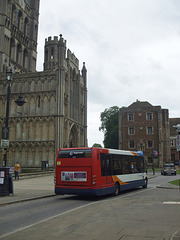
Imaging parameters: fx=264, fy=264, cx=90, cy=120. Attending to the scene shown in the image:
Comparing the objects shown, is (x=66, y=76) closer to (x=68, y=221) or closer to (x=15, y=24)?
(x=15, y=24)

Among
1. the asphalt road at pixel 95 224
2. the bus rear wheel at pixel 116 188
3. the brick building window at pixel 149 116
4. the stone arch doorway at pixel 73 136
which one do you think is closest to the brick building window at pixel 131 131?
the brick building window at pixel 149 116

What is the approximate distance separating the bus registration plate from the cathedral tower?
116ft

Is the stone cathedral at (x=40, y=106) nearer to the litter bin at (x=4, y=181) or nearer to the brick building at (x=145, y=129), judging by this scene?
the brick building at (x=145, y=129)

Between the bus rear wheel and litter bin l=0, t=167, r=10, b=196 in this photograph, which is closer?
litter bin l=0, t=167, r=10, b=196

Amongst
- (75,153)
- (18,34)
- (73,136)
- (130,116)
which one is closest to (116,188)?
(75,153)

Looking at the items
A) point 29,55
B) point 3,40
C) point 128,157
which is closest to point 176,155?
point 29,55

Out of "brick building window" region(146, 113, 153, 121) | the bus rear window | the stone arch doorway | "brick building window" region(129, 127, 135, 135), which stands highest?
"brick building window" region(146, 113, 153, 121)

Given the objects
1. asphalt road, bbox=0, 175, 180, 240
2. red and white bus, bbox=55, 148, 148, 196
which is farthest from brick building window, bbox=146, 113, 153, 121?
asphalt road, bbox=0, 175, 180, 240

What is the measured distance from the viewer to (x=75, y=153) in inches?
500

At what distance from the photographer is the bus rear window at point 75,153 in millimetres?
12372

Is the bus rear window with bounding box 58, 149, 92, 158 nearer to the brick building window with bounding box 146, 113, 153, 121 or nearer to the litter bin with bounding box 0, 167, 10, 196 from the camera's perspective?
the litter bin with bounding box 0, 167, 10, 196

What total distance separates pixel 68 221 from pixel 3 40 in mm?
42959

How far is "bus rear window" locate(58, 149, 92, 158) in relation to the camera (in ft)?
40.6

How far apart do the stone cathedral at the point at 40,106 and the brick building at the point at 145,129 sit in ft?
32.3
